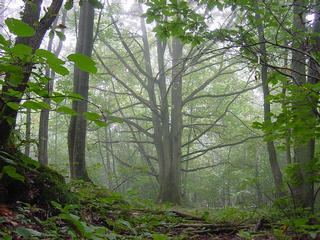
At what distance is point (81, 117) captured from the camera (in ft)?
14.4

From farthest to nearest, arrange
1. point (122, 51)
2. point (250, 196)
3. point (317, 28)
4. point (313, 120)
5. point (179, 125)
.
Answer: point (250, 196)
point (122, 51)
point (179, 125)
point (317, 28)
point (313, 120)

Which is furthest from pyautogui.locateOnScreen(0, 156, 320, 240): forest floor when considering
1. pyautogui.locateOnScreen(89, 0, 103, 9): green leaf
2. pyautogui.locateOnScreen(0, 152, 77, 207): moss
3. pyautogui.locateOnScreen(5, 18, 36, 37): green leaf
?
pyautogui.locateOnScreen(89, 0, 103, 9): green leaf

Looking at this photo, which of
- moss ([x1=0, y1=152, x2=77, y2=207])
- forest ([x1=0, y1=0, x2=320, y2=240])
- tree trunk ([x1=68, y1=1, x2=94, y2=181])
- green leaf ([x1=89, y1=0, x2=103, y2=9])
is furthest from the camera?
tree trunk ([x1=68, y1=1, x2=94, y2=181])

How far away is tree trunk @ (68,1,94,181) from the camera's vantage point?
431 cm

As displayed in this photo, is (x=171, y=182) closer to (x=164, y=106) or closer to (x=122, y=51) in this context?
(x=164, y=106)

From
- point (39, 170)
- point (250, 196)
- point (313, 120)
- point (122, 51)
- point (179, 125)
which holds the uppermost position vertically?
point (122, 51)

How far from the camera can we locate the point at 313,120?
192cm

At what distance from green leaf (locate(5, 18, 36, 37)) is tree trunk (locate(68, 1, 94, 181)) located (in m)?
3.36

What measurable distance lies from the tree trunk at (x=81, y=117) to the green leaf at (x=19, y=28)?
11.0 ft

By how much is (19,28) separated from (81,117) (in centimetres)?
378

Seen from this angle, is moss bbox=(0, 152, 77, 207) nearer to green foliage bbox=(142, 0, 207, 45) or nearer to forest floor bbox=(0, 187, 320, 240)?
forest floor bbox=(0, 187, 320, 240)

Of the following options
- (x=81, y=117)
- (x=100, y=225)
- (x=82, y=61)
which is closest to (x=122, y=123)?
(x=82, y=61)

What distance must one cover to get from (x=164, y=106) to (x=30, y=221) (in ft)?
24.9

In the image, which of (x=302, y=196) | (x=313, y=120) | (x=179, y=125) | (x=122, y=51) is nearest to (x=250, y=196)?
(x=179, y=125)
